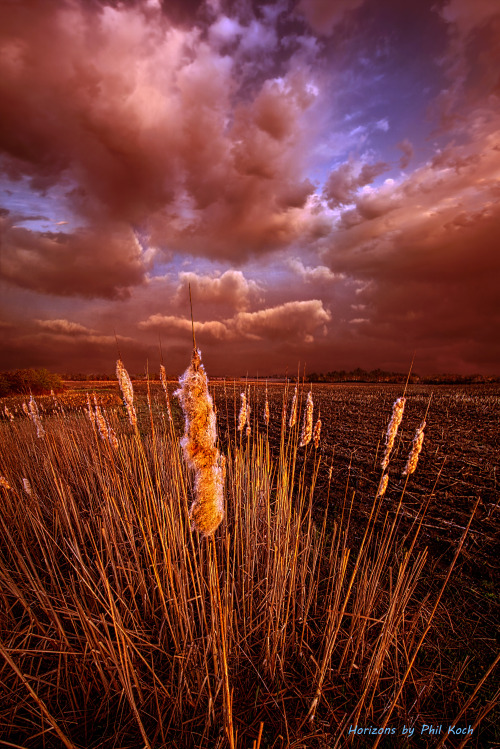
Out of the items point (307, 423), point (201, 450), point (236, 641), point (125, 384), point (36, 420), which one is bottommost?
point (236, 641)

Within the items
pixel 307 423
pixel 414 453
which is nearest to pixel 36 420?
pixel 307 423

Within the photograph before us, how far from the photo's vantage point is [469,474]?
7457 mm

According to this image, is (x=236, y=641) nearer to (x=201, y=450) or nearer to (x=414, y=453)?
(x=201, y=450)

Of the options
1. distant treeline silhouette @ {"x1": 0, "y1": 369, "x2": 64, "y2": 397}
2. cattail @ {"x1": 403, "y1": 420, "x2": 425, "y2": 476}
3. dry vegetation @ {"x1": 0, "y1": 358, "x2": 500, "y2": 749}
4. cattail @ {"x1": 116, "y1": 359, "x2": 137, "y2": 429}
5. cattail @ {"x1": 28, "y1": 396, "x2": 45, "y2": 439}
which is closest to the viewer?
dry vegetation @ {"x1": 0, "y1": 358, "x2": 500, "y2": 749}

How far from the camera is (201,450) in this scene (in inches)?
74.2

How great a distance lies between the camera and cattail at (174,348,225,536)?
6.12 feet

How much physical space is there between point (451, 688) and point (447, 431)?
10961 mm

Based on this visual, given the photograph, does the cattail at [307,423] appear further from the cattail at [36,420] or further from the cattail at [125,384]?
the cattail at [36,420]

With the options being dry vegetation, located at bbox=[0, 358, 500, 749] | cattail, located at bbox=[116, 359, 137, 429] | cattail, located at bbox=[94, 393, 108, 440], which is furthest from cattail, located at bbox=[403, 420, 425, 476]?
cattail, located at bbox=[94, 393, 108, 440]

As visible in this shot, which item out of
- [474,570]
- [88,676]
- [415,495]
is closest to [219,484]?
[88,676]

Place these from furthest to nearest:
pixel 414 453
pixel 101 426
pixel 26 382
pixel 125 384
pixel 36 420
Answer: pixel 26 382 → pixel 36 420 → pixel 101 426 → pixel 125 384 → pixel 414 453

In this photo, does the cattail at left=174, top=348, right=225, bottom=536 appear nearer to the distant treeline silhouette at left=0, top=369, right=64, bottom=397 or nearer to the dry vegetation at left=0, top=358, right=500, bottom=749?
the dry vegetation at left=0, top=358, right=500, bottom=749

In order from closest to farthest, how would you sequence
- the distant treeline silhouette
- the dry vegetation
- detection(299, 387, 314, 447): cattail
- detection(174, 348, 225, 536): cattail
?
detection(174, 348, 225, 536): cattail
the dry vegetation
detection(299, 387, 314, 447): cattail
the distant treeline silhouette

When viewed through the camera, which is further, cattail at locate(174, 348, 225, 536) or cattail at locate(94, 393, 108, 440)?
cattail at locate(94, 393, 108, 440)
